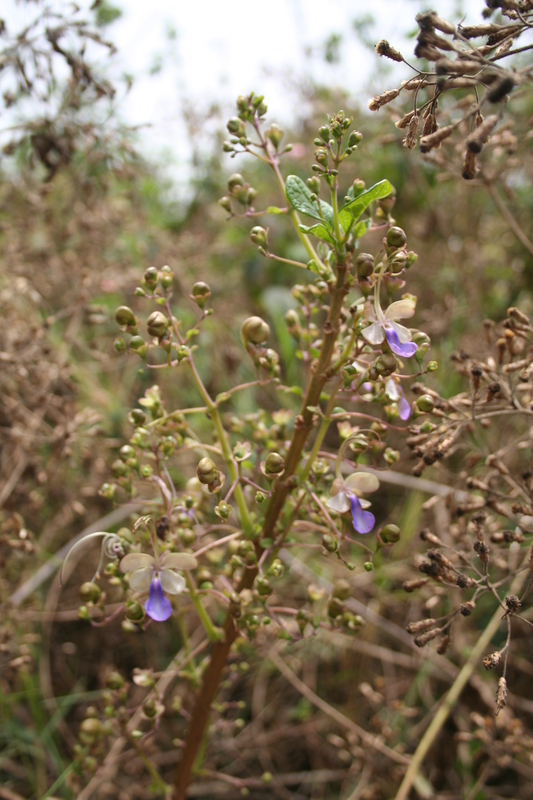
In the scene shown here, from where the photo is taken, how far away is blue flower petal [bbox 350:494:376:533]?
95 centimetres

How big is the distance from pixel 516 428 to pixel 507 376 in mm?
1190

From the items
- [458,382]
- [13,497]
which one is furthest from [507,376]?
[13,497]

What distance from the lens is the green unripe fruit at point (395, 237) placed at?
845 millimetres

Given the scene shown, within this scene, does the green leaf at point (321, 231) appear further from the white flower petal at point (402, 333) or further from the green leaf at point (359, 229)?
the white flower petal at point (402, 333)

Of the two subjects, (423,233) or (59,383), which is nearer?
(59,383)

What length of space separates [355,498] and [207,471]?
0.86ft

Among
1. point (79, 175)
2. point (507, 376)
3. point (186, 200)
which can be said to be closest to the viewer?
point (507, 376)

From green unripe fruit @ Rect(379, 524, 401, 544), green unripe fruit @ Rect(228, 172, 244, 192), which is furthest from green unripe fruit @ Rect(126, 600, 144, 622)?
green unripe fruit @ Rect(228, 172, 244, 192)

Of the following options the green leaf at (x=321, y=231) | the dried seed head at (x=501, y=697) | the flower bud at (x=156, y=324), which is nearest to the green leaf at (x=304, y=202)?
the green leaf at (x=321, y=231)

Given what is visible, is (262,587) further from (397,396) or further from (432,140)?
(432,140)

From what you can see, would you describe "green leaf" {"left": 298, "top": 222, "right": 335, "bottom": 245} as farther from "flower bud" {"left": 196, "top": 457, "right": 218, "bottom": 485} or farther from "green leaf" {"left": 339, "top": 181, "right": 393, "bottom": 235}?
"flower bud" {"left": 196, "top": 457, "right": 218, "bottom": 485}

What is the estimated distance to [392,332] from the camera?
0.89 meters

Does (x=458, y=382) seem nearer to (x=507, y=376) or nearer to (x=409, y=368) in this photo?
(x=409, y=368)

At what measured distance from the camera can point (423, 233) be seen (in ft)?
9.41
